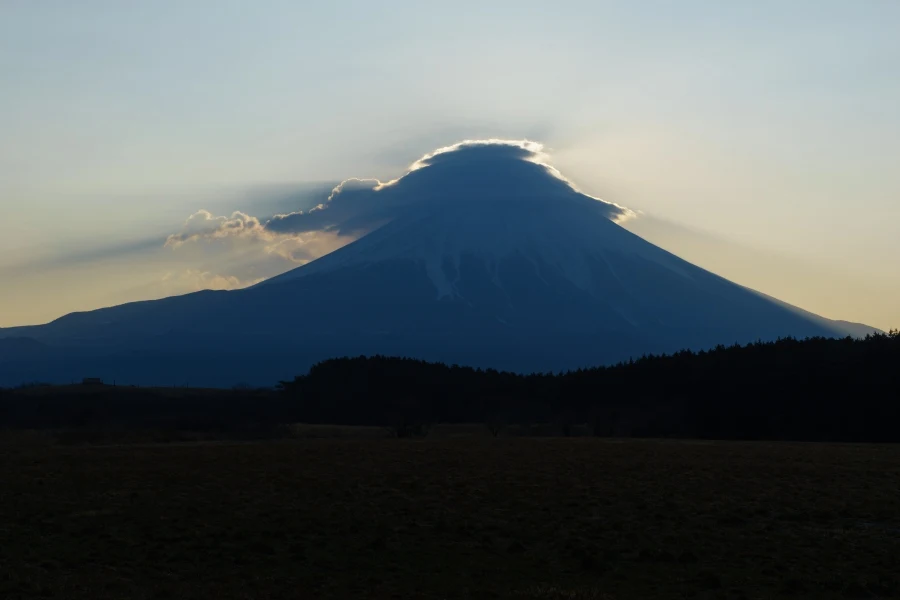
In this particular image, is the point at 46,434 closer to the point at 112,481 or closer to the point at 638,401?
the point at 112,481

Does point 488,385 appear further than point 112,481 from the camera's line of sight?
Yes

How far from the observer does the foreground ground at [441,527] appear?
1995 cm

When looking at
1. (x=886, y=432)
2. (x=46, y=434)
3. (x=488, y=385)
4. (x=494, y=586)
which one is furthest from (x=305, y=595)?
(x=488, y=385)

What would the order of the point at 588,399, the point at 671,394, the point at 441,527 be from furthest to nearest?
the point at 588,399, the point at 671,394, the point at 441,527

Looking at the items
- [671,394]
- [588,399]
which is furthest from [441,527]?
[588,399]

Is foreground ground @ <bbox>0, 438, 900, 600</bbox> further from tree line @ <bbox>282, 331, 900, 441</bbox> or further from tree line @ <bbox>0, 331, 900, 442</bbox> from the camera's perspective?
tree line @ <bbox>0, 331, 900, 442</bbox>

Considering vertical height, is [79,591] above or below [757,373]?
below

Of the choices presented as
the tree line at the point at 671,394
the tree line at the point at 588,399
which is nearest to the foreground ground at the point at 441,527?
the tree line at the point at 671,394

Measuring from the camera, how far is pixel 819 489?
3164 cm

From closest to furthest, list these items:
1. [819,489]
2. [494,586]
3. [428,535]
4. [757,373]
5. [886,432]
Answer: [494,586] < [428,535] < [819,489] < [886,432] < [757,373]

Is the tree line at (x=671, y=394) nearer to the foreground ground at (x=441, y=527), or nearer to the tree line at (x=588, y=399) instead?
the tree line at (x=588, y=399)

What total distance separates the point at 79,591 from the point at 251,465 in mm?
18015

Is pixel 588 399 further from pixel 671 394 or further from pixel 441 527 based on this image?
pixel 441 527

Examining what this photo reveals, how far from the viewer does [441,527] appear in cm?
2547
